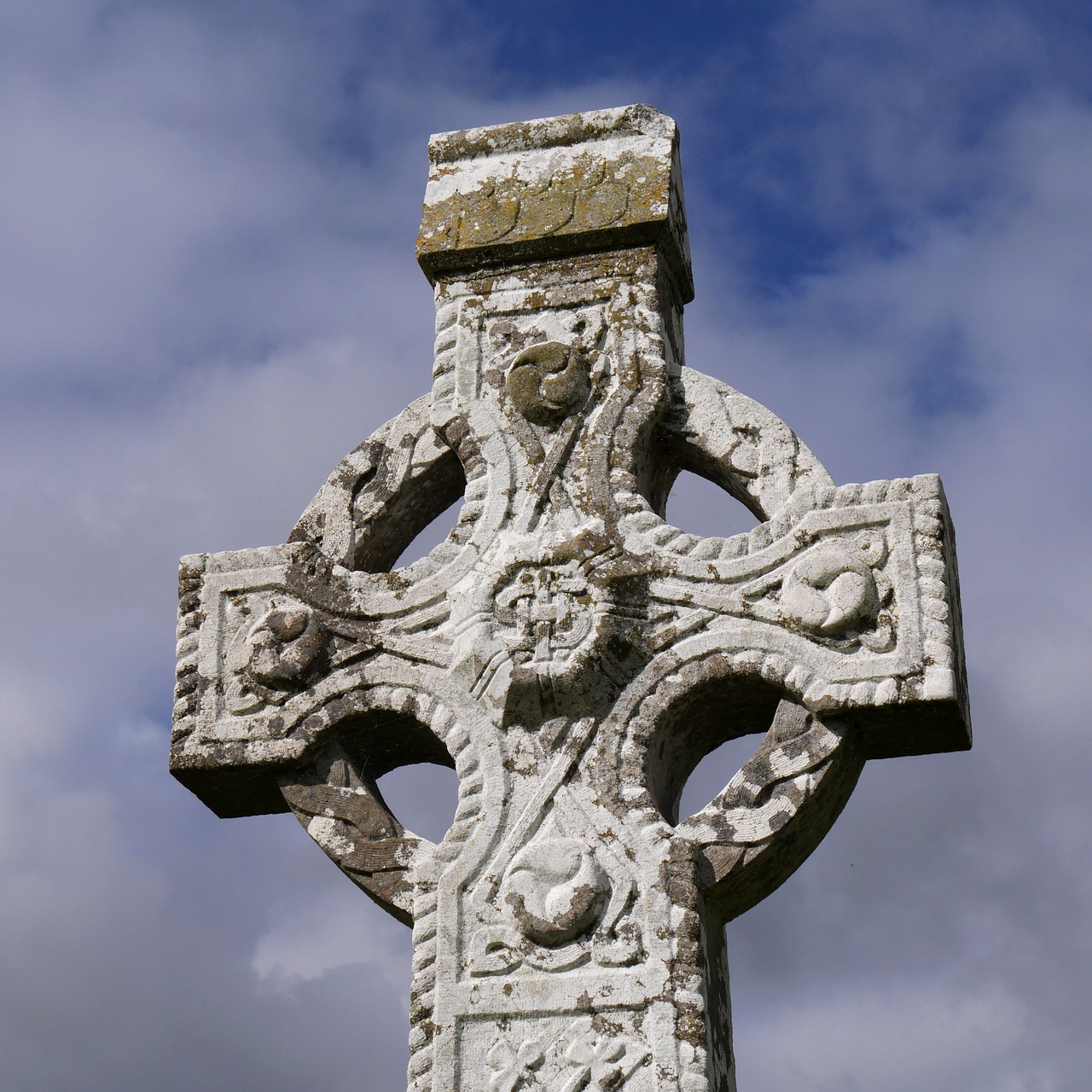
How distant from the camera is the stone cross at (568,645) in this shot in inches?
241

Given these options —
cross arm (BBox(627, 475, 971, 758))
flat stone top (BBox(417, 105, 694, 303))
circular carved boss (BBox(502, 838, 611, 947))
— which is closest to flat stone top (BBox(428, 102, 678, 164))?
flat stone top (BBox(417, 105, 694, 303))

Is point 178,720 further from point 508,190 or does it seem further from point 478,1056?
point 508,190

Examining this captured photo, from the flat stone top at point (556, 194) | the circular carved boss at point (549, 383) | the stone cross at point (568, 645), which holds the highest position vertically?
the flat stone top at point (556, 194)

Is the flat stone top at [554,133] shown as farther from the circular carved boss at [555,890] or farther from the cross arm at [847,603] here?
the circular carved boss at [555,890]

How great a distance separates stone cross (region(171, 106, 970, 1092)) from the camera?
6117mm

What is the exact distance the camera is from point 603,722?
6.49 m

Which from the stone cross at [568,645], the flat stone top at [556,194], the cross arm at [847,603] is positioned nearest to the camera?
the stone cross at [568,645]

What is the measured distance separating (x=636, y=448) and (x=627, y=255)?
2.63 feet

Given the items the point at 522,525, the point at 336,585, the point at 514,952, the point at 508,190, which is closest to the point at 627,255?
the point at 508,190

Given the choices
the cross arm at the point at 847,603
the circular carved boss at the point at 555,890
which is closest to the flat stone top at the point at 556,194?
the cross arm at the point at 847,603

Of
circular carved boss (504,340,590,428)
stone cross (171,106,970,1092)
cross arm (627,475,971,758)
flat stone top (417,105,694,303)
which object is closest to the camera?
stone cross (171,106,970,1092)

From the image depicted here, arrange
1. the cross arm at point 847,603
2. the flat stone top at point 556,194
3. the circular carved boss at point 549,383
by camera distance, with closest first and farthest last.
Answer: the cross arm at point 847,603 → the circular carved boss at point 549,383 → the flat stone top at point 556,194

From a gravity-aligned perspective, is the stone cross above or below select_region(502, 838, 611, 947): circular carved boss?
above

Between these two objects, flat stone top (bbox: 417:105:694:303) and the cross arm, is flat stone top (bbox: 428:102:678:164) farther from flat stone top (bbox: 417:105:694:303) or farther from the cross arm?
the cross arm
